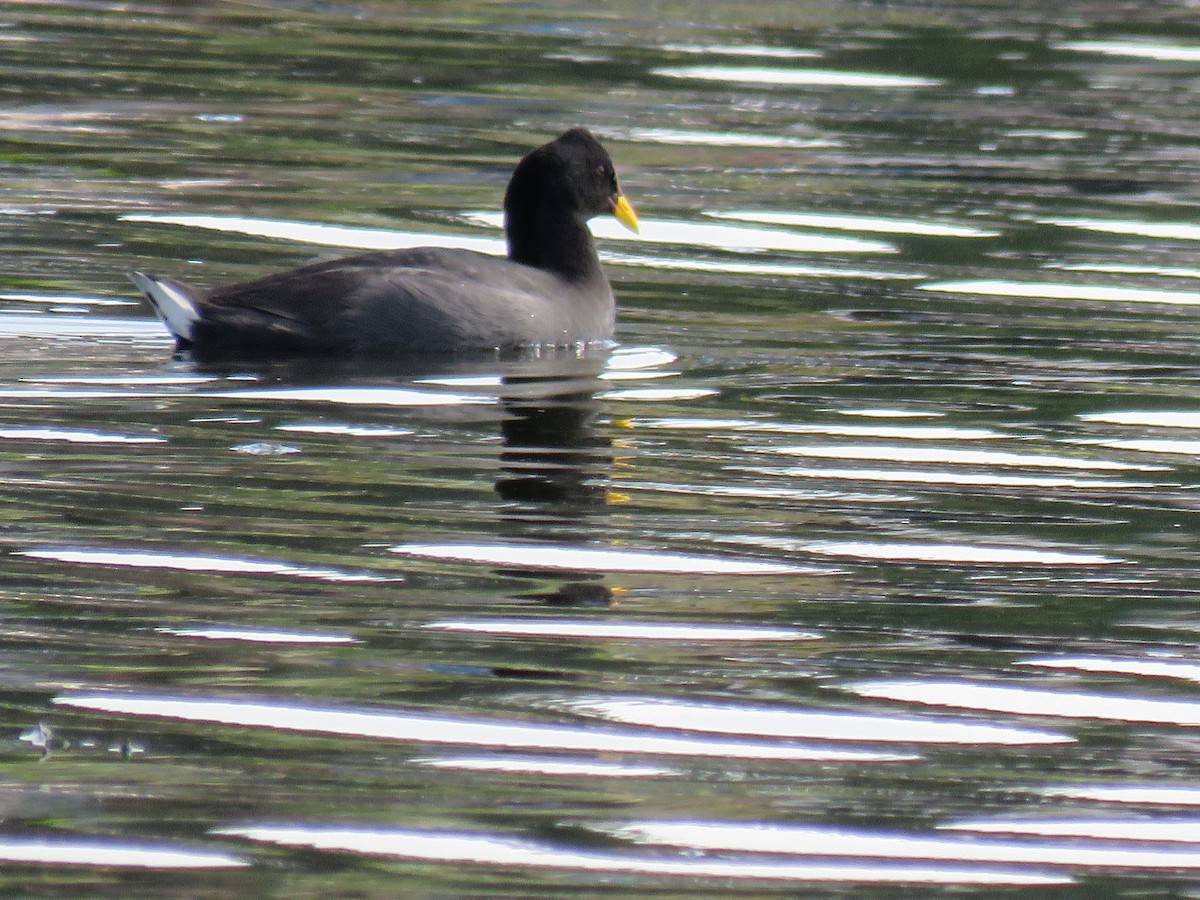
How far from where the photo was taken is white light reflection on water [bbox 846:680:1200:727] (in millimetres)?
5266

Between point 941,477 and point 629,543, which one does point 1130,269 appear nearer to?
point 941,477

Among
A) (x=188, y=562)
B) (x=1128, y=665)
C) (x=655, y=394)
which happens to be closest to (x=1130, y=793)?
(x=1128, y=665)

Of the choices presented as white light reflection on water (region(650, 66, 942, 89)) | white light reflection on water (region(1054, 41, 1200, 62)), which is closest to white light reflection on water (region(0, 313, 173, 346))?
white light reflection on water (region(650, 66, 942, 89))

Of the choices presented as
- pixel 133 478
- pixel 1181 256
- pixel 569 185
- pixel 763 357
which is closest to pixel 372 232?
pixel 569 185

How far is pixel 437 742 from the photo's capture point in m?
4.88

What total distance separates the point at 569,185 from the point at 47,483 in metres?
4.04

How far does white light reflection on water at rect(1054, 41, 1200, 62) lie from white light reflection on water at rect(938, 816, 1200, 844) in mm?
15116

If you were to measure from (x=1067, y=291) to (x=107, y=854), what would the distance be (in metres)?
7.75

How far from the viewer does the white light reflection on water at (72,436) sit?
7.43 metres

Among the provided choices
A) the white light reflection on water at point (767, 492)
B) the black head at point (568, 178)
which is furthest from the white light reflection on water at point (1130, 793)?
the black head at point (568, 178)

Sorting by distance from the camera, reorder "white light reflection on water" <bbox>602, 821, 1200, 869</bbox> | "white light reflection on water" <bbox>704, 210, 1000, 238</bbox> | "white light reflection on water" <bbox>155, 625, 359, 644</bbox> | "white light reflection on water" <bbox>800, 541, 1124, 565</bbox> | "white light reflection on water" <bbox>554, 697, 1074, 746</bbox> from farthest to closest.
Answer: "white light reflection on water" <bbox>704, 210, 1000, 238</bbox> < "white light reflection on water" <bbox>800, 541, 1124, 565</bbox> < "white light reflection on water" <bbox>155, 625, 359, 644</bbox> < "white light reflection on water" <bbox>554, 697, 1074, 746</bbox> < "white light reflection on water" <bbox>602, 821, 1200, 869</bbox>

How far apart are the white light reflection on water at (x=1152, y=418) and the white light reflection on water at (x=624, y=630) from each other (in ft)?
10.4

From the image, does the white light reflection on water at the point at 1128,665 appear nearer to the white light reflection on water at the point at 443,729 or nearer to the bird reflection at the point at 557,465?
the white light reflection on water at the point at 443,729

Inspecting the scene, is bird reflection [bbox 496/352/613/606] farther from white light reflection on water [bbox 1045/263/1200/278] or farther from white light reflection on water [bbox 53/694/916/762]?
white light reflection on water [bbox 1045/263/1200/278]
